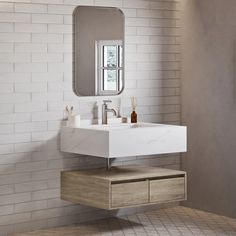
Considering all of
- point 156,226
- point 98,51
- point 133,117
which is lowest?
point 156,226

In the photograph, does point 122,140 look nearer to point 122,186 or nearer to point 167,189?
point 122,186

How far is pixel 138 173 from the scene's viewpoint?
20.3 ft

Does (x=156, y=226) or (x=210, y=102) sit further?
(x=210, y=102)

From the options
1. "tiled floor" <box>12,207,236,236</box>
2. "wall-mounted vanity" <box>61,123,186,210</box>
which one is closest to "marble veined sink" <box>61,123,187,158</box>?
"wall-mounted vanity" <box>61,123,186,210</box>

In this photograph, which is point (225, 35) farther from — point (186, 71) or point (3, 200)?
point (3, 200)

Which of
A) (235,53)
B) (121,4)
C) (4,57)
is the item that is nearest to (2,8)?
(4,57)

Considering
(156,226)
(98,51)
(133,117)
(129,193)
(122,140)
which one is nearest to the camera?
(122,140)

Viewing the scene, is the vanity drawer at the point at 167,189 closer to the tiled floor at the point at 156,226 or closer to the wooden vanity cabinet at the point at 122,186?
the wooden vanity cabinet at the point at 122,186

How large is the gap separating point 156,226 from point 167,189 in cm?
40

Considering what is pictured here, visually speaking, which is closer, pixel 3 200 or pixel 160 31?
pixel 3 200

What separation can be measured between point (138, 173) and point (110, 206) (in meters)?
0.48

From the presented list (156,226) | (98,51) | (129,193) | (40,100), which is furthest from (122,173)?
(98,51)

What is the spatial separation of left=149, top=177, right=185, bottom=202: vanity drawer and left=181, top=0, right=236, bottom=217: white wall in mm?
593

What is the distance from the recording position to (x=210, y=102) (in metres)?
6.77
